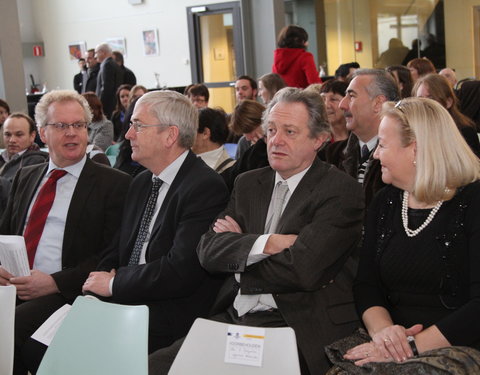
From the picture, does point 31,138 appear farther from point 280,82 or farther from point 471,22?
point 471,22

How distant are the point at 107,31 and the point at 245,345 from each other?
44.6 feet

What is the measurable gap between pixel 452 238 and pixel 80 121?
2.23 metres

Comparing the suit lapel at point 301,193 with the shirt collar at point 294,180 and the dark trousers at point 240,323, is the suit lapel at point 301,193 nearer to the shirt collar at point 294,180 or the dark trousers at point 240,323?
the shirt collar at point 294,180

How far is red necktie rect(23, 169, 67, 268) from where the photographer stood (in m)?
3.66

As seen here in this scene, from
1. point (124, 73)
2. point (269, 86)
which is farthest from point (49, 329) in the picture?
point (124, 73)

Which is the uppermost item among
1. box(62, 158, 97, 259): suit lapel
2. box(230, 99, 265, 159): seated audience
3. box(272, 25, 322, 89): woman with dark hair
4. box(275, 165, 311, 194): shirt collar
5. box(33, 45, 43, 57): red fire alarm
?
box(33, 45, 43, 57): red fire alarm

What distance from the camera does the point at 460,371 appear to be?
213 cm

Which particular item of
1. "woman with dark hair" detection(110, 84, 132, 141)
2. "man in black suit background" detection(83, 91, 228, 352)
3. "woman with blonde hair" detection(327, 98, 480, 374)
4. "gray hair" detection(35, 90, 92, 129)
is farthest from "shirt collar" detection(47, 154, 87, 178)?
"woman with dark hair" detection(110, 84, 132, 141)

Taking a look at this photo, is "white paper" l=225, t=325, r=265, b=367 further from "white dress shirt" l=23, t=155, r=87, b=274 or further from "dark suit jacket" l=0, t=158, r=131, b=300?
"white dress shirt" l=23, t=155, r=87, b=274

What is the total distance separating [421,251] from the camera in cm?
250

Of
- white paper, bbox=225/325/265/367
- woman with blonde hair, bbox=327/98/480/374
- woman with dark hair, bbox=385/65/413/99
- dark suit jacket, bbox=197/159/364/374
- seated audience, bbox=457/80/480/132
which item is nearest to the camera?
white paper, bbox=225/325/265/367

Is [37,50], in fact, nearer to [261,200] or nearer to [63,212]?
[63,212]

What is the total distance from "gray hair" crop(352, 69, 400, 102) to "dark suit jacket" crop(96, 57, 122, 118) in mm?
7343

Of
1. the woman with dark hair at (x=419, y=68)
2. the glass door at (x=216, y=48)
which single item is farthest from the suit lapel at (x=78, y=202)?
the glass door at (x=216, y=48)
